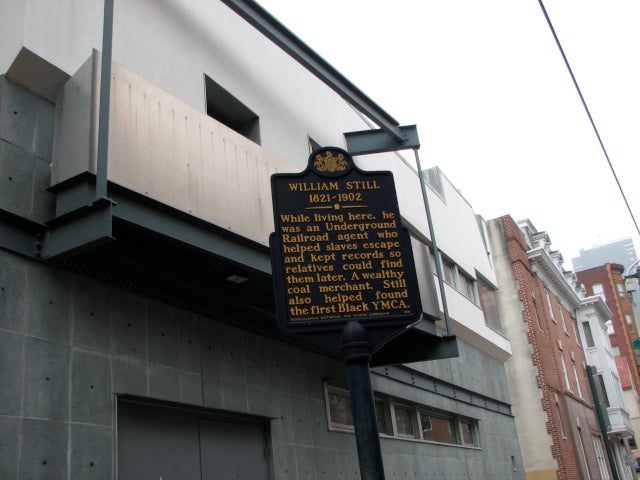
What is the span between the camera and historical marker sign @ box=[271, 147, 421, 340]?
6.20m

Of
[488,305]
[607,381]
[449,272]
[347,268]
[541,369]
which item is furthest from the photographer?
[607,381]

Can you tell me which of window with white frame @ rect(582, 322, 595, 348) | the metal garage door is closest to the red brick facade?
window with white frame @ rect(582, 322, 595, 348)

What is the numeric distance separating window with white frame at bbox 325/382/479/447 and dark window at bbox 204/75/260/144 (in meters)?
5.10

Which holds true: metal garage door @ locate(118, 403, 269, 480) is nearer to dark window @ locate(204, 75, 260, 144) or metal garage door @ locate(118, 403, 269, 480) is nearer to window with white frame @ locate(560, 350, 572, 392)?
dark window @ locate(204, 75, 260, 144)

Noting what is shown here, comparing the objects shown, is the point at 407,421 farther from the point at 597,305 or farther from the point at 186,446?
the point at 597,305

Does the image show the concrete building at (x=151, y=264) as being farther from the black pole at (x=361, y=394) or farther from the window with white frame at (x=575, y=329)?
the window with white frame at (x=575, y=329)

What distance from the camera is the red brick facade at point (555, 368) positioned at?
2884 cm

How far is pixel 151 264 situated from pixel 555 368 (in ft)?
90.6

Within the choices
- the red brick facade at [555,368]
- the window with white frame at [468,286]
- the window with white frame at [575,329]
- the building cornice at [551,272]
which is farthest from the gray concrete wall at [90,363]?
the window with white frame at [575,329]

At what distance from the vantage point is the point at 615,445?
43.0 metres

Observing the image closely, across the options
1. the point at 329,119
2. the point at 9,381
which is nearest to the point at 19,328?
the point at 9,381

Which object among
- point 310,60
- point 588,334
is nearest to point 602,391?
point 588,334

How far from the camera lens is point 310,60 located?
12875 millimetres

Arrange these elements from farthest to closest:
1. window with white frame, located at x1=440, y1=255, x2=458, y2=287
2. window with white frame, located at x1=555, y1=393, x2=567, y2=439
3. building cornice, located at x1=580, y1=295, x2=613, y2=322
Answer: building cornice, located at x1=580, y1=295, x2=613, y2=322 < window with white frame, located at x1=555, y1=393, x2=567, y2=439 < window with white frame, located at x1=440, y1=255, x2=458, y2=287
